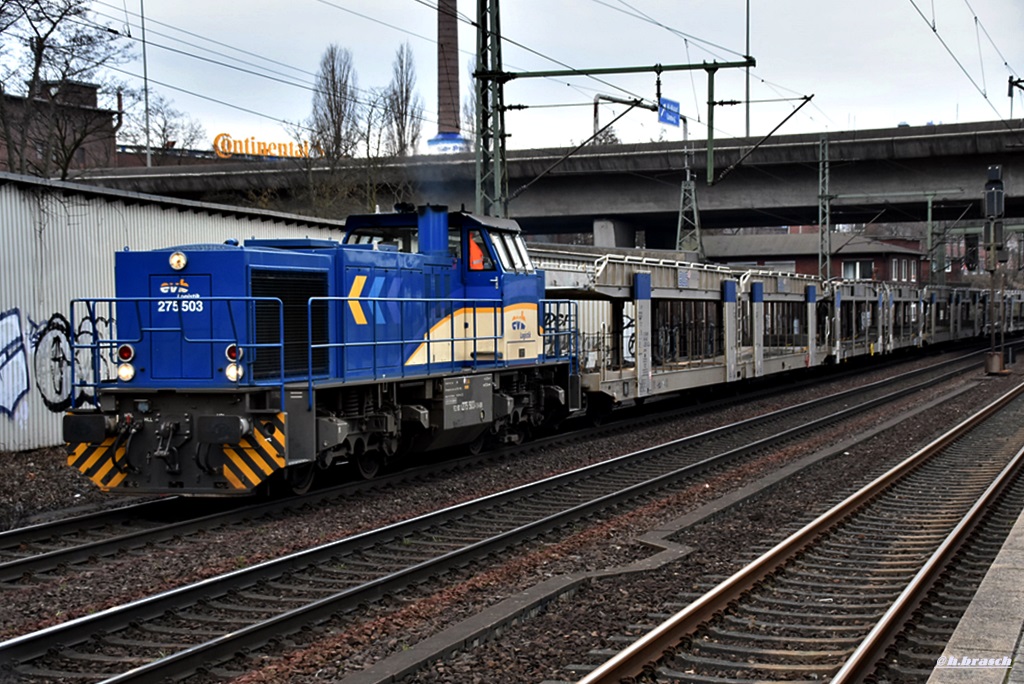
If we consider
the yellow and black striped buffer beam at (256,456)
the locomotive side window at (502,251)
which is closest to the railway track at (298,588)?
the yellow and black striped buffer beam at (256,456)

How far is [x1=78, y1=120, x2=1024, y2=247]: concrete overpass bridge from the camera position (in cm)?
3581

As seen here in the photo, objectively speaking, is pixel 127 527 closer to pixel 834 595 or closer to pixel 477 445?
pixel 477 445

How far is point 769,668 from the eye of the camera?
19.2ft

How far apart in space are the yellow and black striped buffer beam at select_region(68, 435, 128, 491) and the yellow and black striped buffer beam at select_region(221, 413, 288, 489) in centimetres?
114

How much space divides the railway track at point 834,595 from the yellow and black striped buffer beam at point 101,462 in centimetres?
613

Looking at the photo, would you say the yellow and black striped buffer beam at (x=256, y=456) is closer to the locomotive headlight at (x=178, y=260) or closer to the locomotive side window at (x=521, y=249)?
the locomotive headlight at (x=178, y=260)

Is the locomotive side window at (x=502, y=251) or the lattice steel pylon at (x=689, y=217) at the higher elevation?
the lattice steel pylon at (x=689, y=217)

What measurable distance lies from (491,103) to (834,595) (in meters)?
12.1

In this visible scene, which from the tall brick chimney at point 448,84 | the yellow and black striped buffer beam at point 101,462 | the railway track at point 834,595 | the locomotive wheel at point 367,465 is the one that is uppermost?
the tall brick chimney at point 448,84

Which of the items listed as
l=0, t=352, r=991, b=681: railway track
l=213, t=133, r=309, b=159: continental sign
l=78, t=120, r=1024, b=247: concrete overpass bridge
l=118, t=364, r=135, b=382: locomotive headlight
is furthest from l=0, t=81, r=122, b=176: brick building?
l=213, t=133, r=309, b=159: continental sign

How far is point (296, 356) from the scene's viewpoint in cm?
1095

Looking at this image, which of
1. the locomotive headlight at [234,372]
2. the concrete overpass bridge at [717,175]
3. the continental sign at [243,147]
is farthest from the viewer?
the continental sign at [243,147]

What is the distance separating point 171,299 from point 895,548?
7452 millimetres

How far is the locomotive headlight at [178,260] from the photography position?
34.2 ft
